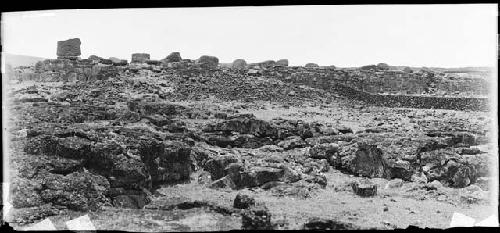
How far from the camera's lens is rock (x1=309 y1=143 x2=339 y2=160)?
10391mm

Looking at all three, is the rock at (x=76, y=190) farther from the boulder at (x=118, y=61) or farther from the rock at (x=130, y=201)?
the boulder at (x=118, y=61)

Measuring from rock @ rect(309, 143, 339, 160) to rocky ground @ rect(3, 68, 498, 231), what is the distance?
1.0 inches

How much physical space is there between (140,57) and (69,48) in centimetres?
123

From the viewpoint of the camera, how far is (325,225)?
878 centimetres

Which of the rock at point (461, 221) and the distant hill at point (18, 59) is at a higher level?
the distant hill at point (18, 59)

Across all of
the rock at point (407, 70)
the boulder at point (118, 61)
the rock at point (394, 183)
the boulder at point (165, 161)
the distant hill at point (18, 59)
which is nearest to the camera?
the distant hill at point (18, 59)

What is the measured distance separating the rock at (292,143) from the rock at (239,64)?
1.63m

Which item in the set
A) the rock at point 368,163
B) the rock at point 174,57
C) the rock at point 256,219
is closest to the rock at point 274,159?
the rock at point 368,163

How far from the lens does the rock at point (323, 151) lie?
10391 millimetres

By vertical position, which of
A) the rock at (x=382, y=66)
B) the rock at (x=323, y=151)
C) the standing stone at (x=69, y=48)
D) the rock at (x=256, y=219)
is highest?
the standing stone at (x=69, y=48)

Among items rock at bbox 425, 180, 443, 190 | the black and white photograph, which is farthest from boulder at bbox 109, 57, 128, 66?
rock at bbox 425, 180, 443, 190

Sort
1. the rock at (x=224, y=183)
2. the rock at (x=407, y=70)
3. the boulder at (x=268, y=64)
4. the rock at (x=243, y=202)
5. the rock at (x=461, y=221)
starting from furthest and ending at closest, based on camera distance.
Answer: the rock at (x=407, y=70) → the boulder at (x=268, y=64) → the rock at (x=224, y=183) → the rock at (x=461, y=221) → the rock at (x=243, y=202)

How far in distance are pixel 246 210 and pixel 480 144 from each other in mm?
4233

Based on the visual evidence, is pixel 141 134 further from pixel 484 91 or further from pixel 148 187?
pixel 484 91
